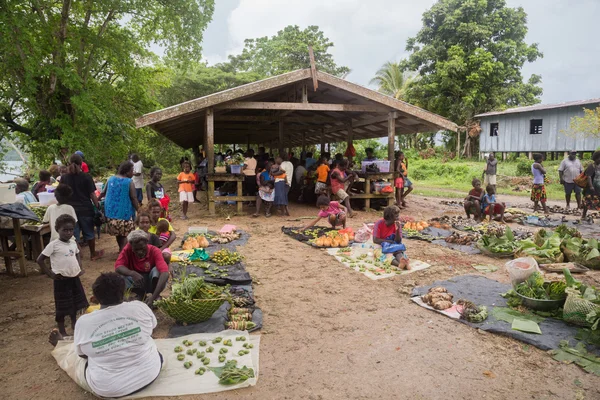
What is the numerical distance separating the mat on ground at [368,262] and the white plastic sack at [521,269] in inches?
61.6

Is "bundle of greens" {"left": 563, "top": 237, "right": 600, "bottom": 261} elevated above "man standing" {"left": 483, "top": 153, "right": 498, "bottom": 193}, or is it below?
below

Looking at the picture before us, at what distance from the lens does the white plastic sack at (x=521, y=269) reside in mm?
4896

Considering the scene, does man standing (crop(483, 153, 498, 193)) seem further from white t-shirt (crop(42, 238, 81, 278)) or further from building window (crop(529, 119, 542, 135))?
building window (crop(529, 119, 542, 135))

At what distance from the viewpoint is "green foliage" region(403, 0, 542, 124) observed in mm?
26172

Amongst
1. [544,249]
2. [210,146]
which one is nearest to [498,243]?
[544,249]

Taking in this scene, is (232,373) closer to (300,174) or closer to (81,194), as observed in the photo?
(81,194)

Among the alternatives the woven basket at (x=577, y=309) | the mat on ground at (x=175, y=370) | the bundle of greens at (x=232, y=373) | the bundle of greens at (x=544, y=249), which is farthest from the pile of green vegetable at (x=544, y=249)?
the bundle of greens at (x=232, y=373)

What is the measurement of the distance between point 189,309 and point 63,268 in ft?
4.38

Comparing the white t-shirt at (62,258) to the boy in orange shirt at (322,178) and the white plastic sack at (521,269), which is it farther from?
the boy in orange shirt at (322,178)

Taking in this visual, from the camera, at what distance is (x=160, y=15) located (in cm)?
1669

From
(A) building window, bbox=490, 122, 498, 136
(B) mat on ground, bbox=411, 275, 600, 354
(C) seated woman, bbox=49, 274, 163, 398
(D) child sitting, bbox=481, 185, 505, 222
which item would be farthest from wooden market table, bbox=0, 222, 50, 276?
(A) building window, bbox=490, 122, 498, 136

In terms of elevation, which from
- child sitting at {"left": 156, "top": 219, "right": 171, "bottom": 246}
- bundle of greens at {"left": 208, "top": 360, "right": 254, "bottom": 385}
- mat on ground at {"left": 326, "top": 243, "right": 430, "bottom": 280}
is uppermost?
child sitting at {"left": 156, "top": 219, "right": 171, "bottom": 246}

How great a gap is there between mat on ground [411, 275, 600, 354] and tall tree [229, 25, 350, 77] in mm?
25633

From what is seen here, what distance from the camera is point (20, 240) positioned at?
6055 millimetres
